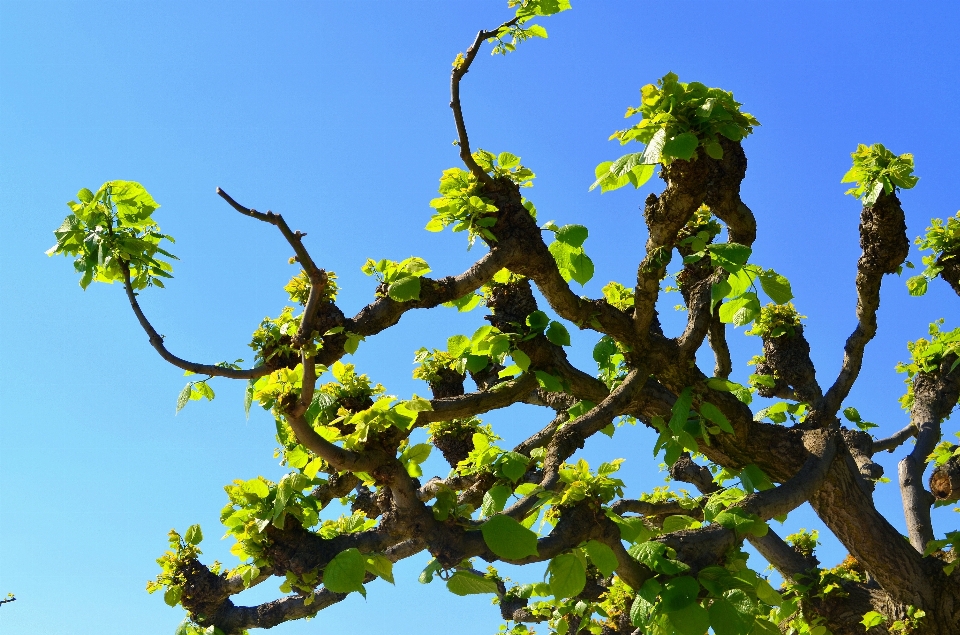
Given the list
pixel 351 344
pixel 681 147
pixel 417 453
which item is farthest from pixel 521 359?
pixel 681 147

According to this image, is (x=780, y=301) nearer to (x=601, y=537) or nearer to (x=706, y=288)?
(x=706, y=288)

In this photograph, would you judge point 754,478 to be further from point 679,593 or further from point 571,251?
point 571,251

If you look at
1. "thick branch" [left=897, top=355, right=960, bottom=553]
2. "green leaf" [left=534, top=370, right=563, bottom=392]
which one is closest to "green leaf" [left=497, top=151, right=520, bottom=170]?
"green leaf" [left=534, top=370, right=563, bottom=392]

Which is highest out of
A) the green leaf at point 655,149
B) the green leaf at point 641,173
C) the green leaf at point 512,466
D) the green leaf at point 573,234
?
the green leaf at point 573,234

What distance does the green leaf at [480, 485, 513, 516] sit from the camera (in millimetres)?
3830

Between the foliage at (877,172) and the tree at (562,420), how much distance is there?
0.7 inches

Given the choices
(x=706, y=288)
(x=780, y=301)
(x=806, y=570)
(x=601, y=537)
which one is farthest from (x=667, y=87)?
(x=806, y=570)

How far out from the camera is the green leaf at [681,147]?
3508mm

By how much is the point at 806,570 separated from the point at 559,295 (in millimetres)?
3073

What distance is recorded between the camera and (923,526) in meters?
6.39

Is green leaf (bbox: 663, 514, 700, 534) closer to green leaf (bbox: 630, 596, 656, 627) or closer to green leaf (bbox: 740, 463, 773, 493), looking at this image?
green leaf (bbox: 740, 463, 773, 493)

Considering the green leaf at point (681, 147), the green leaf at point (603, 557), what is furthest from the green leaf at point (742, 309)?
the green leaf at point (603, 557)

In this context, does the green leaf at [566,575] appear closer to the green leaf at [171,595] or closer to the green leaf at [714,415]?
the green leaf at [714,415]

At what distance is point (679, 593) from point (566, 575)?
47cm
